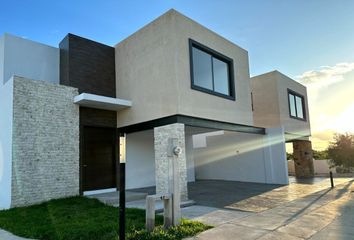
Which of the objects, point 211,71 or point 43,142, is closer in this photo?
point 43,142

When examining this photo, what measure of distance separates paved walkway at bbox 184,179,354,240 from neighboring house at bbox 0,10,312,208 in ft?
8.75

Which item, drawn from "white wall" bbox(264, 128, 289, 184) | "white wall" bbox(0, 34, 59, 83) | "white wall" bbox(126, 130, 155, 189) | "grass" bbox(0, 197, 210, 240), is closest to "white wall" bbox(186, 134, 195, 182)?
"white wall" bbox(126, 130, 155, 189)

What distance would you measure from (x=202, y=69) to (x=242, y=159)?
804cm

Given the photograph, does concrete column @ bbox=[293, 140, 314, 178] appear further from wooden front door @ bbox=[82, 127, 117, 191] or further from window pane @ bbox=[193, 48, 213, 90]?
wooden front door @ bbox=[82, 127, 117, 191]

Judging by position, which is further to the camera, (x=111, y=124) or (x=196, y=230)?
(x=111, y=124)

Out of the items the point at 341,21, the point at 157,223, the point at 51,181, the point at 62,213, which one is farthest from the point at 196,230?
the point at 341,21

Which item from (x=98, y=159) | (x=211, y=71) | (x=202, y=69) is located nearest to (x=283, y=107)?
(x=211, y=71)

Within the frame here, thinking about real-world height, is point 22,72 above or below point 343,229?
above

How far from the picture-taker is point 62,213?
7.64m

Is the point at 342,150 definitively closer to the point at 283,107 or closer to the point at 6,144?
the point at 283,107

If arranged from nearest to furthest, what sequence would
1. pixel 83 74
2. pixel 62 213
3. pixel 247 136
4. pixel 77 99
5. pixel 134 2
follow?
1. pixel 62 213
2. pixel 134 2
3. pixel 77 99
4. pixel 83 74
5. pixel 247 136

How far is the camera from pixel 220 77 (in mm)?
12461

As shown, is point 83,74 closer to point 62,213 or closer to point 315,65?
point 62,213

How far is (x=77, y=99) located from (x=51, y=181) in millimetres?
3196
